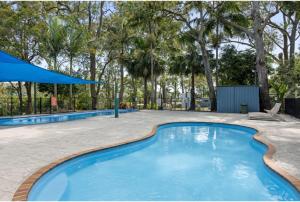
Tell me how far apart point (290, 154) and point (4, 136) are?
7.17 m

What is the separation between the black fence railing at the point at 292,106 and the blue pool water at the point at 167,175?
6.80m

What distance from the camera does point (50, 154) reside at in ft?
17.8

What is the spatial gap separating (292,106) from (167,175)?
11676 millimetres

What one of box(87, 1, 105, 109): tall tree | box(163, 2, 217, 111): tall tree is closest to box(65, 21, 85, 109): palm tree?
box(87, 1, 105, 109): tall tree

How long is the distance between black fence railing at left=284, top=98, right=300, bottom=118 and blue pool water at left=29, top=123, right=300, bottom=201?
268 inches

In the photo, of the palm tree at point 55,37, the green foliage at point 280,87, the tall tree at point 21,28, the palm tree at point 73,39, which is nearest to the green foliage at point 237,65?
the green foliage at point 280,87

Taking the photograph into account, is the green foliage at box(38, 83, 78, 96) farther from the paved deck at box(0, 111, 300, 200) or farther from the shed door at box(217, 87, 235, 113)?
the paved deck at box(0, 111, 300, 200)

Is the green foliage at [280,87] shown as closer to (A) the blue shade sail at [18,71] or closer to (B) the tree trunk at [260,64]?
(B) the tree trunk at [260,64]

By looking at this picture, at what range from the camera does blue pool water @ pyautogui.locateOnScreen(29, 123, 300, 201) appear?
13.6 feet

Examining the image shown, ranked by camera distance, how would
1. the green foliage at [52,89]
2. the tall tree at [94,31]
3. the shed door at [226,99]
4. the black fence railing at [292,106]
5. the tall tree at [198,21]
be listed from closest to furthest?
the black fence railing at [292,106], the shed door at [226,99], the tall tree at [198,21], the green foliage at [52,89], the tall tree at [94,31]

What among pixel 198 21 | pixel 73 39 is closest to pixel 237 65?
pixel 198 21

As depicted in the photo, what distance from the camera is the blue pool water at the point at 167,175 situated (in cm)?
416

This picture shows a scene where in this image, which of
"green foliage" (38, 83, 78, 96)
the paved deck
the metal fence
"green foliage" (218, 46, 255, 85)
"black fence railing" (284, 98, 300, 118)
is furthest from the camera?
"green foliage" (218, 46, 255, 85)

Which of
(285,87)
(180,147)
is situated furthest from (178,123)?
(285,87)
